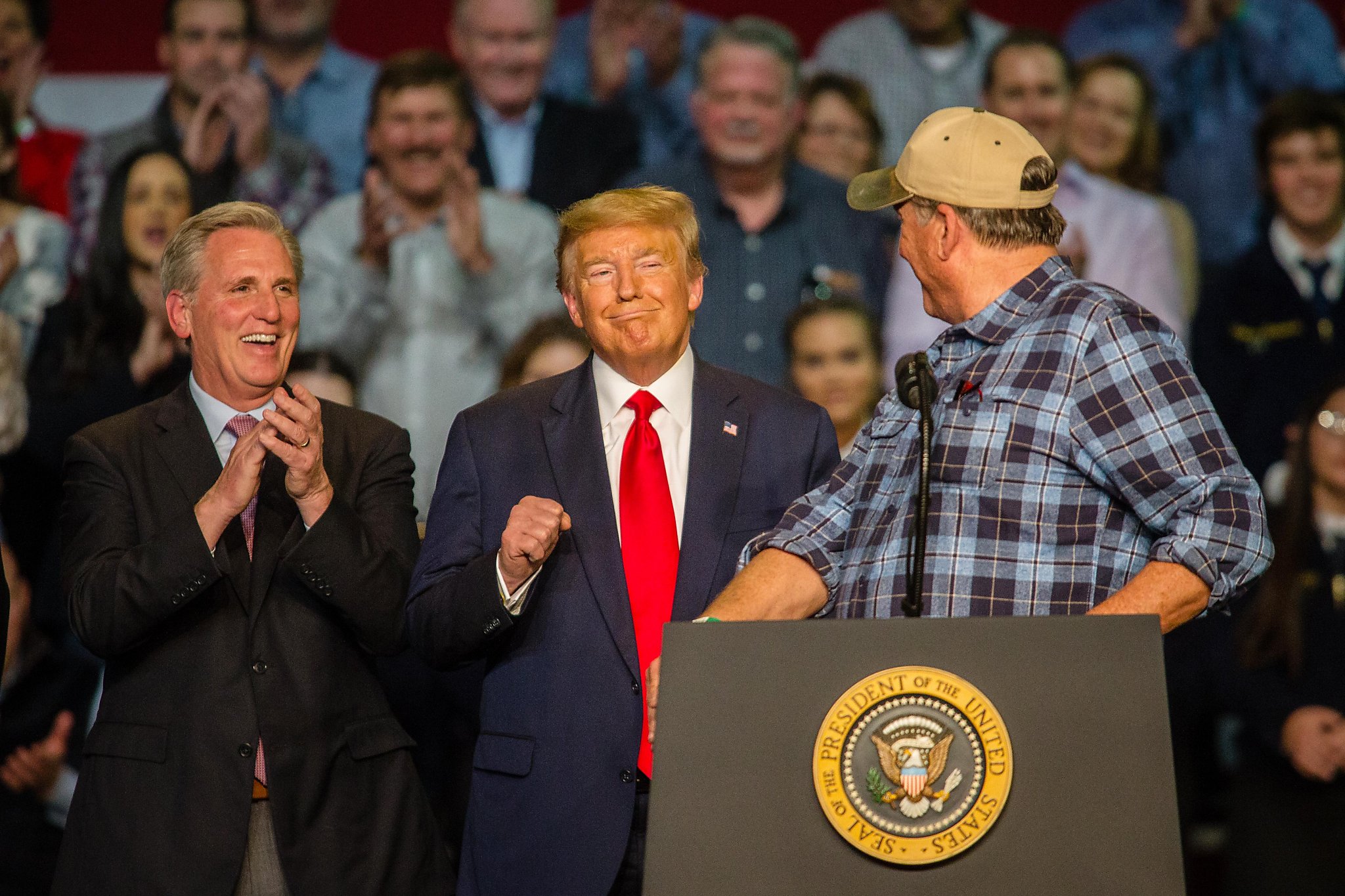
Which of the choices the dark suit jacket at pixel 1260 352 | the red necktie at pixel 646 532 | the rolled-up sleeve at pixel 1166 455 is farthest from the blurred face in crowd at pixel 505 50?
the rolled-up sleeve at pixel 1166 455

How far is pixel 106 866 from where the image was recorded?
2.31m

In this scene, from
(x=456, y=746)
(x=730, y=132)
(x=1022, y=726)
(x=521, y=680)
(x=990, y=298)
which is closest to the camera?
(x=1022, y=726)

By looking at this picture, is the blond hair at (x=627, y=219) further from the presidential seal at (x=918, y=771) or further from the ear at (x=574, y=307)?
the presidential seal at (x=918, y=771)

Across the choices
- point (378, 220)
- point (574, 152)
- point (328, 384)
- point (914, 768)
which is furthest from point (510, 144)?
point (914, 768)

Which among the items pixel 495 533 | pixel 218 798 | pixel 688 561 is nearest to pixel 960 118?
pixel 688 561

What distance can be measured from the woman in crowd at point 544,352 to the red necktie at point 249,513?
203 cm

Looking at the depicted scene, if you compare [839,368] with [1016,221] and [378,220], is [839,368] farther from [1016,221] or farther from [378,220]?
[1016,221]

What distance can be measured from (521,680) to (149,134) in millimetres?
3687

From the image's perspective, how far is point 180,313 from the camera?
2607mm

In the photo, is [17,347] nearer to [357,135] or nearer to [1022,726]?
[357,135]

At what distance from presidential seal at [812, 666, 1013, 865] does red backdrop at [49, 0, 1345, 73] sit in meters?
4.01

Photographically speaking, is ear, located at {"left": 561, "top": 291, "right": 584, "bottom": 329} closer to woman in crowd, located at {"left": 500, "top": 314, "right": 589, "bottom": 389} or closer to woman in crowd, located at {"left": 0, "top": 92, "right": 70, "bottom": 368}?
woman in crowd, located at {"left": 500, "top": 314, "right": 589, "bottom": 389}

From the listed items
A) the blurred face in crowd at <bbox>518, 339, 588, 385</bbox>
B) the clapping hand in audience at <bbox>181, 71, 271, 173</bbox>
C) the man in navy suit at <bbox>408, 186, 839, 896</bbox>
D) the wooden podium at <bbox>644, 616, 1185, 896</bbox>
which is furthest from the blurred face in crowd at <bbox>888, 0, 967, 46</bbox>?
the wooden podium at <bbox>644, 616, 1185, 896</bbox>

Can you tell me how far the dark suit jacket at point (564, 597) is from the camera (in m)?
2.34
